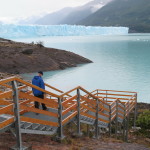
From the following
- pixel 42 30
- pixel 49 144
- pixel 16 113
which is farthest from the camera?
pixel 42 30

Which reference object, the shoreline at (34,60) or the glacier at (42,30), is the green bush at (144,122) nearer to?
the shoreline at (34,60)

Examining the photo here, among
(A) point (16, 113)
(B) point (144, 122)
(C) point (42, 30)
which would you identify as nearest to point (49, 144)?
(A) point (16, 113)

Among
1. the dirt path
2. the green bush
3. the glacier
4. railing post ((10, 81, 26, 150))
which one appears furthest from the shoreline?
the glacier

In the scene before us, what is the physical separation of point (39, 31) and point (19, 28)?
16081 millimetres

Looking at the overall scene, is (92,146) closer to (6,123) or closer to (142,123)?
(6,123)

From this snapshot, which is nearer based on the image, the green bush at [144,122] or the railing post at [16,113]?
the railing post at [16,113]

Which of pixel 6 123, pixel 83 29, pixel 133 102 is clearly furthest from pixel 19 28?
pixel 6 123

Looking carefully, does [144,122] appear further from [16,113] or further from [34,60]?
[34,60]

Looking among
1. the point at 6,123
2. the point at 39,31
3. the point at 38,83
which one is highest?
the point at 39,31

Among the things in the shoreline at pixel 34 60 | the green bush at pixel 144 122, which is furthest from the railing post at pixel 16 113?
the shoreline at pixel 34 60

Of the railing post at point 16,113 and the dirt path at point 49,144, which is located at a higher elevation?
the railing post at point 16,113

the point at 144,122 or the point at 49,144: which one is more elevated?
the point at 49,144

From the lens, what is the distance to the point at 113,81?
33.9m

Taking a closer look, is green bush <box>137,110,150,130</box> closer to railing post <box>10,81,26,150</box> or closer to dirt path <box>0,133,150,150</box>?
dirt path <box>0,133,150,150</box>
